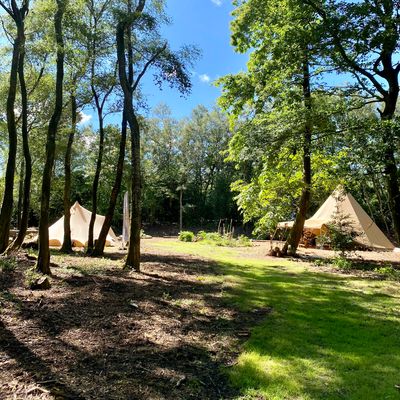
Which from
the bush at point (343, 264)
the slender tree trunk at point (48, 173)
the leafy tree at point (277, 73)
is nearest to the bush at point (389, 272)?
the bush at point (343, 264)

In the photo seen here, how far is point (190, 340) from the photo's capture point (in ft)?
14.9

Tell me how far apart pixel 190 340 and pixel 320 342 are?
162 cm

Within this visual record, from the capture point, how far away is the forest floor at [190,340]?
3.26 meters

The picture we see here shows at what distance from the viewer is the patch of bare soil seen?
125 inches

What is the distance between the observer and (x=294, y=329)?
202 inches

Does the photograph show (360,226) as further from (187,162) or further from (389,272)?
(187,162)

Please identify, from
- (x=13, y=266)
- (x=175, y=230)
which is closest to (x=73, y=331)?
(x=13, y=266)

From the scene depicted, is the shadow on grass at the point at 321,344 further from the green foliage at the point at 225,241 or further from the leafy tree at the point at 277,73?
the green foliage at the point at 225,241

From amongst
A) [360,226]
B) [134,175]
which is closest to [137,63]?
[134,175]

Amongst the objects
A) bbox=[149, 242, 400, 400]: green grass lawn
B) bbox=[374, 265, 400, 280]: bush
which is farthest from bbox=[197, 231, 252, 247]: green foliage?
bbox=[149, 242, 400, 400]: green grass lawn

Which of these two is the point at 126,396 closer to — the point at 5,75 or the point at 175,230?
the point at 5,75

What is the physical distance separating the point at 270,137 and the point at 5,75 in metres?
11.0

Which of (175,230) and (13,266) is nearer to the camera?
(13,266)

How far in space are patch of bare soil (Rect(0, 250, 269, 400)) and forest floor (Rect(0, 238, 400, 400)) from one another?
1cm
